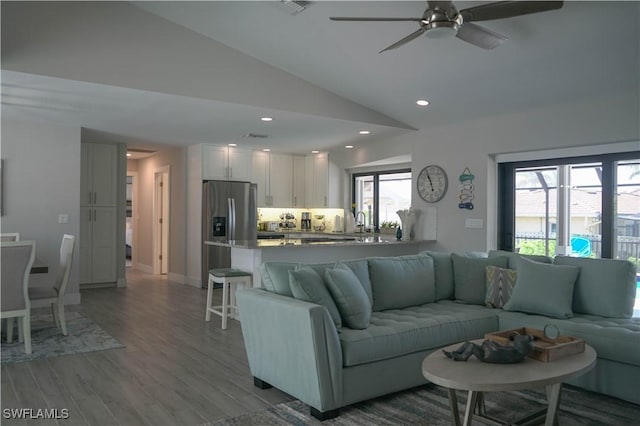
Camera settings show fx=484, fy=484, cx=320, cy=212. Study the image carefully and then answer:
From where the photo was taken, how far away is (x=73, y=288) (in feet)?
21.7

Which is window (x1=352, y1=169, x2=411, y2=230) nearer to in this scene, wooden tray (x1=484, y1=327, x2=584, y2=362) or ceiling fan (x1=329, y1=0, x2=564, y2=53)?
ceiling fan (x1=329, y1=0, x2=564, y2=53)

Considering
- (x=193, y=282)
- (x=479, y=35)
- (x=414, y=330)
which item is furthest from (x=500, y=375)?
(x=193, y=282)

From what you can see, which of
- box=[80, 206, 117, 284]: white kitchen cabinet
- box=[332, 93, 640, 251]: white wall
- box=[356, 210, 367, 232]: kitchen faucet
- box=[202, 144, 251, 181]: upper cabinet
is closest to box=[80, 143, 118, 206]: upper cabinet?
box=[80, 206, 117, 284]: white kitchen cabinet

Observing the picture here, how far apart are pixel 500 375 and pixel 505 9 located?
208 centimetres

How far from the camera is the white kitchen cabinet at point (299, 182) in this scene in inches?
369

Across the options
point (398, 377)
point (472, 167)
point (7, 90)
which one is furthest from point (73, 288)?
point (472, 167)

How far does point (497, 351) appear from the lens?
2.50 meters

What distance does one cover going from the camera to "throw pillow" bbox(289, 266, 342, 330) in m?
3.14

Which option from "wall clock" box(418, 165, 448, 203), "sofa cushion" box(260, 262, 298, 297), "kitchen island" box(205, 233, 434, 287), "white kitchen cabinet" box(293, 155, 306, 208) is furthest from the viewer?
"white kitchen cabinet" box(293, 155, 306, 208)

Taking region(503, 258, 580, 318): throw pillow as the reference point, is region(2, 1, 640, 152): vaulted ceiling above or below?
above

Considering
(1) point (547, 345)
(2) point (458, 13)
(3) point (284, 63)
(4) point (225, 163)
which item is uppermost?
(3) point (284, 63)

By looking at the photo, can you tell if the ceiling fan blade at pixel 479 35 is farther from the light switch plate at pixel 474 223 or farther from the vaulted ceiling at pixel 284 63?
the light switch plate at pixel 474 223

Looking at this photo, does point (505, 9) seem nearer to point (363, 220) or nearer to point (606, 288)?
point (606, 288)

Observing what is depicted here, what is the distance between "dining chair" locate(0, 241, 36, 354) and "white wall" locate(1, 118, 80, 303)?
2.42m
